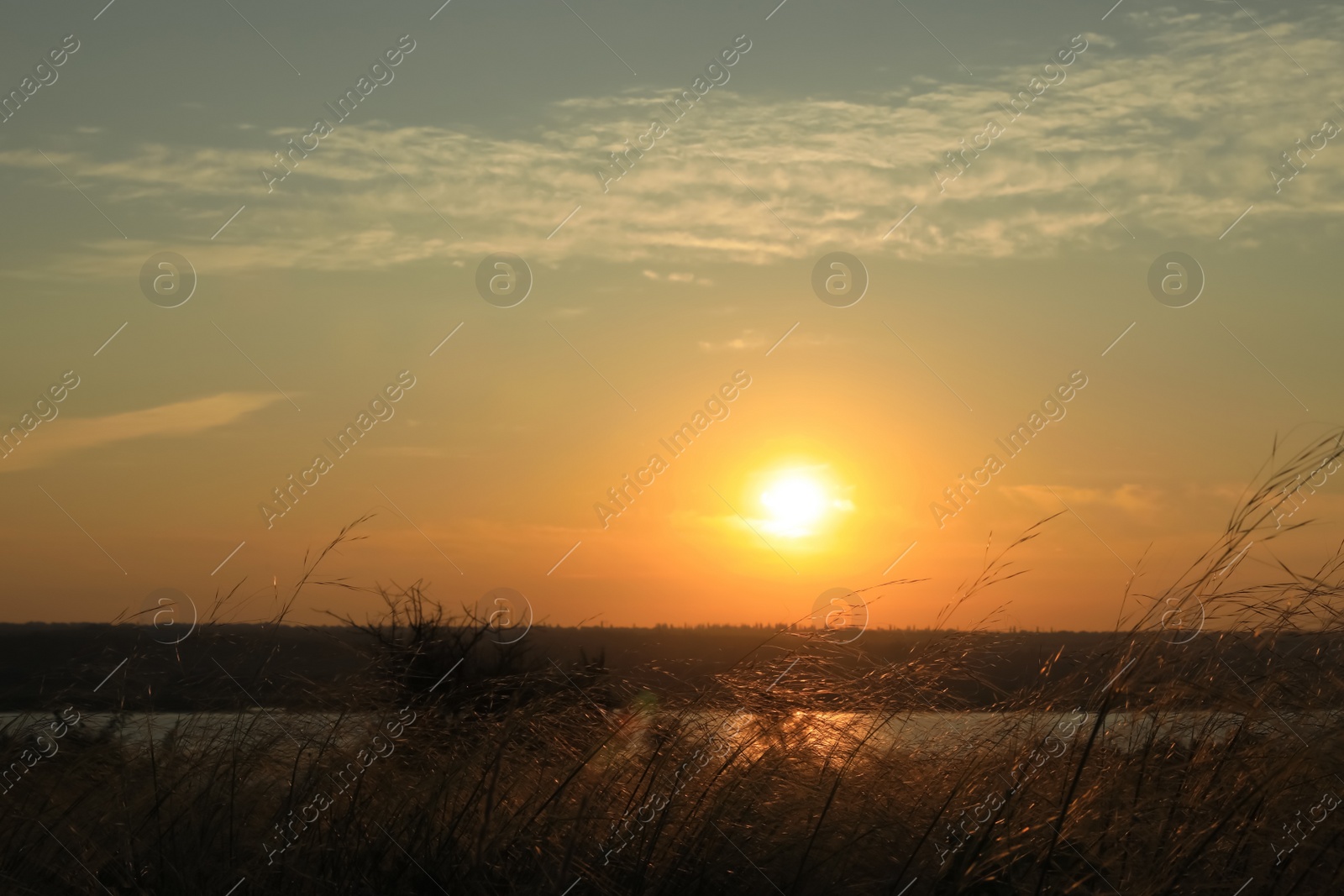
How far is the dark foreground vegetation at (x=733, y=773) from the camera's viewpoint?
3723mm

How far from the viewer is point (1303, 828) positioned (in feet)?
12.5

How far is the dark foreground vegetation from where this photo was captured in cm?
372

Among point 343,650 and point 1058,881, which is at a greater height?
point 1058,881

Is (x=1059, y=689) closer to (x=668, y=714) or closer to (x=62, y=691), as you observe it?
(x=668, y=714)

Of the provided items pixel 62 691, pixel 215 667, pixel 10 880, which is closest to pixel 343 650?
pixel 215 667

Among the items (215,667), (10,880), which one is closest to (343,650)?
(215,667)

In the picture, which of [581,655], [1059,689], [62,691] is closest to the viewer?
[1059,689]

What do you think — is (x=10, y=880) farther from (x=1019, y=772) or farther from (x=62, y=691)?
(x=1019, y=772)

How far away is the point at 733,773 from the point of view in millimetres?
4230

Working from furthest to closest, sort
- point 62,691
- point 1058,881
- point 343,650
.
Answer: point 343,650 → point 62,691 → point 1058,881

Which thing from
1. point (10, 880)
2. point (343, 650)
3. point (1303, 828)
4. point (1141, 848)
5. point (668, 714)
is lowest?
point (10, 880)

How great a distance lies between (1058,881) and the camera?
3588 mm

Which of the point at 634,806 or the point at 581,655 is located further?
the point at 581,655

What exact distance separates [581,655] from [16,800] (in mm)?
4150
